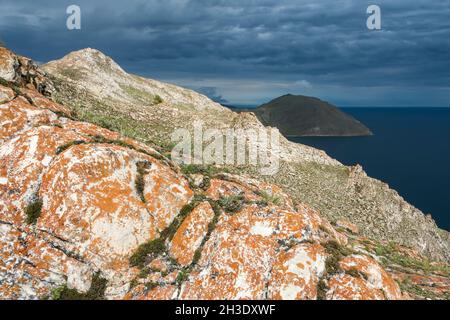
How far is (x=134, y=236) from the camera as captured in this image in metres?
12.0

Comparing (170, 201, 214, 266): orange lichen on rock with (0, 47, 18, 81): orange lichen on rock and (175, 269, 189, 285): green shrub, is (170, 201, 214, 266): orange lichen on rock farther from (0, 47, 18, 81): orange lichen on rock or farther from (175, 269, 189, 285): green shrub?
(0, 47, 18, 81): orange lichen on rock

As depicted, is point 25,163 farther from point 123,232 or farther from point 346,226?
point 346,226

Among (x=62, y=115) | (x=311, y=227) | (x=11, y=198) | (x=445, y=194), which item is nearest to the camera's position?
(x=11, y=198)

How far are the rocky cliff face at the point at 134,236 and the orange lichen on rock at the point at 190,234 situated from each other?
36mm

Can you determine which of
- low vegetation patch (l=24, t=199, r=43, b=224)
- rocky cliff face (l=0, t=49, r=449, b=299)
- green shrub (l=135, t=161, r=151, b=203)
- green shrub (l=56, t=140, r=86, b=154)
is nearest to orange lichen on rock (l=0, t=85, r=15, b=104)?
rocky cliff face (l=0, t=49, r=449, b=299)

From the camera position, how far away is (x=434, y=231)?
6197 centimetres

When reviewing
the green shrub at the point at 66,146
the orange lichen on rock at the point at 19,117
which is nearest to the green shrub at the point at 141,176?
the green shrub at the point at 66,146

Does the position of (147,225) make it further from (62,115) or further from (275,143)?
(275,143)

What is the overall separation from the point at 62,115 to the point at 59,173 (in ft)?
13.8

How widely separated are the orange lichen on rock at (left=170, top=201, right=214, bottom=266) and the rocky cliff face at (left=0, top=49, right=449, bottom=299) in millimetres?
36

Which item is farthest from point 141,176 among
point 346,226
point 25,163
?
point 346,226
